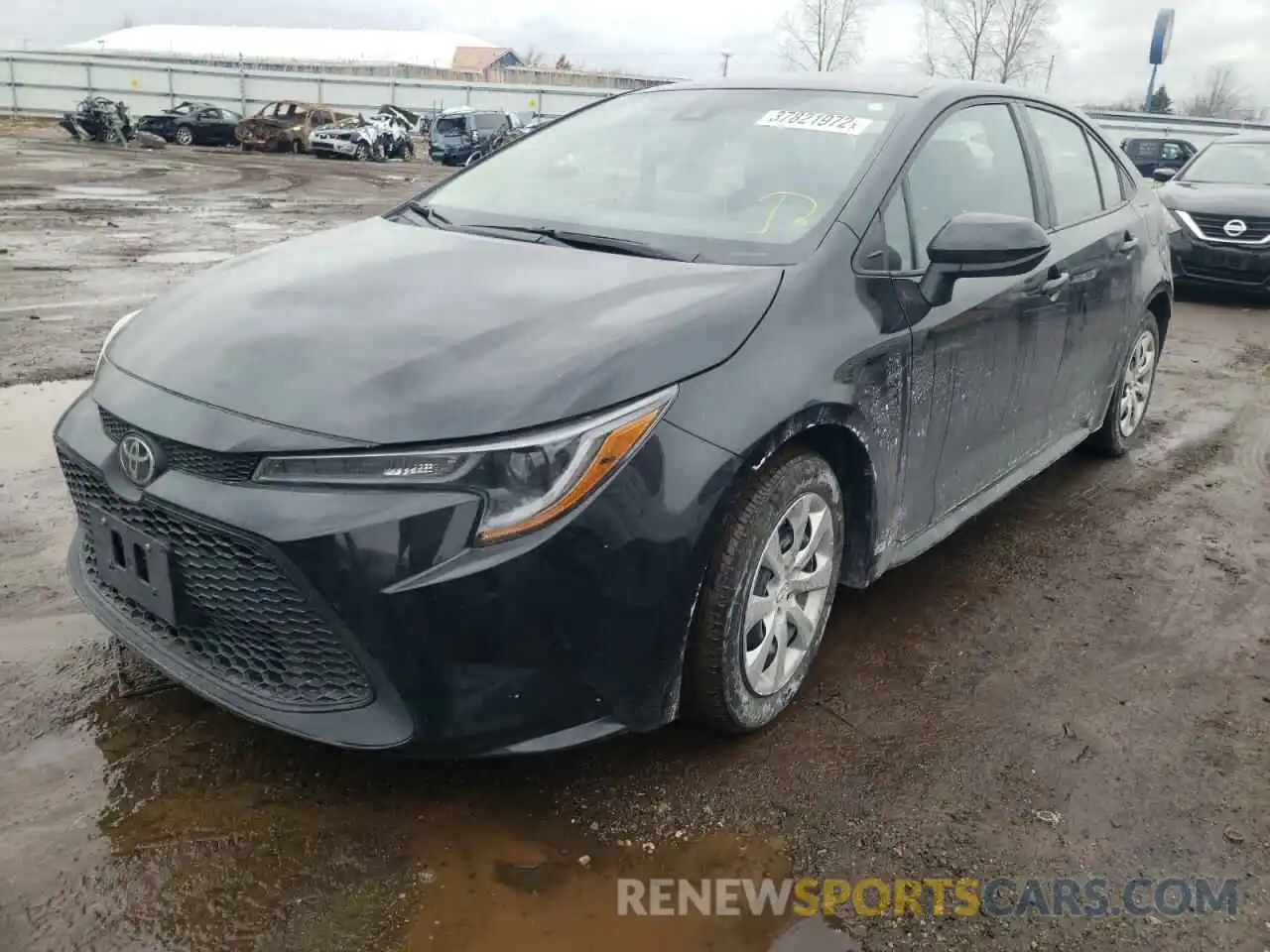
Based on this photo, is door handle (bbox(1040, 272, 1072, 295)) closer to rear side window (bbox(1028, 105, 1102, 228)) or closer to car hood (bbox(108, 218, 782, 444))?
rear side window (bbox(1028, 105, 1102, 228))

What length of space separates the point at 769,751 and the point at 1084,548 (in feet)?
6.65

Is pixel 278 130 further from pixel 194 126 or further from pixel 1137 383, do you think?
pixel 1137 383

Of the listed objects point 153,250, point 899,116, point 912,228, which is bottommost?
point 153,250

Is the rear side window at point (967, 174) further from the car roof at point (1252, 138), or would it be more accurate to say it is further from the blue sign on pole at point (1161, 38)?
the blue sign on pole at point (1161, 38)

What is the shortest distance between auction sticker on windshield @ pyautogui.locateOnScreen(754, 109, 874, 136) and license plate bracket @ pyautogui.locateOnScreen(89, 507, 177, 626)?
2184mm

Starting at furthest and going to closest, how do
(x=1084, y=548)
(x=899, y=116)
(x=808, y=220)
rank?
(x=1084, y=548) < (x=899, y=116) < (x=808, y=220)

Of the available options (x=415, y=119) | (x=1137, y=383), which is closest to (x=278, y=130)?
(x=415, y=119)

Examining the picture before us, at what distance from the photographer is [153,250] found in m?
9.94

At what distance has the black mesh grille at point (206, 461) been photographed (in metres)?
2.04

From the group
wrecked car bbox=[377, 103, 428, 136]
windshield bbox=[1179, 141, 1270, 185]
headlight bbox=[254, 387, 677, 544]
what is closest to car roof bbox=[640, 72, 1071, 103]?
headlight bbox=[254, 387, 677, 544]

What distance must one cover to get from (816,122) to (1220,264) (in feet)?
26.2

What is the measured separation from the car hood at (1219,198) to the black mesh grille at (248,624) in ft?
30.2

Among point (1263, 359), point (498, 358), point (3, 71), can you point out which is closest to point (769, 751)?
point (498, 358)

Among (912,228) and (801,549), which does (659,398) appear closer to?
(801,549)
